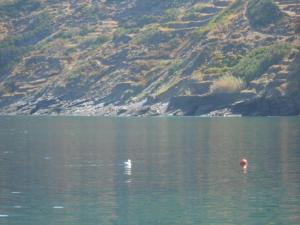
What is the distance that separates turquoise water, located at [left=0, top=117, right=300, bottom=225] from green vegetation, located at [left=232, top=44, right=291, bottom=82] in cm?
8447

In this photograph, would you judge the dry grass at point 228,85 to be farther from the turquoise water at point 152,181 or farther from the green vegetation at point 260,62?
the turquoise water at point 152,181

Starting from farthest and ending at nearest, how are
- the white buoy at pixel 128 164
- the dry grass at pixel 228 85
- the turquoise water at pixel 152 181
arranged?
1. the dry grass at pixel 228 85
2. the white buoy at pixel 128 164
3. the turquoise water at pixel 152 181

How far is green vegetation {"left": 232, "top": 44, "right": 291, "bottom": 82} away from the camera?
187250mm

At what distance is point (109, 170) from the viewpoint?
69.4 metres

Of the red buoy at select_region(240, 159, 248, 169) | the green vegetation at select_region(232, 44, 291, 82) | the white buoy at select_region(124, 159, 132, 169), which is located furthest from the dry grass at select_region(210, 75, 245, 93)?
the red buoy at select_region(240, 159, 248, 169)

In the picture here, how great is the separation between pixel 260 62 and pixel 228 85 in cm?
1091

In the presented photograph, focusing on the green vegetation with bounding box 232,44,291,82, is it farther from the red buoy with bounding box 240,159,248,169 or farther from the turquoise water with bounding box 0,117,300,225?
the red buoy with bounding box 240,159,248,169

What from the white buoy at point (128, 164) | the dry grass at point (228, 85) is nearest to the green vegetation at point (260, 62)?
the dry grass at point (228, 85)

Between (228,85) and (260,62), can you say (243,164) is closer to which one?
(228,85)

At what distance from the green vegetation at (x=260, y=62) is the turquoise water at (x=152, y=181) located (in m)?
84.5

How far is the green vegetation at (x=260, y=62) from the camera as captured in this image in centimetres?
18725

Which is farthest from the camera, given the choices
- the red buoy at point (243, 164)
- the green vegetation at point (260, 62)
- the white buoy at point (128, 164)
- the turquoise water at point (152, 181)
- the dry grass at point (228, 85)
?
the green vegetation at point (260, 62)

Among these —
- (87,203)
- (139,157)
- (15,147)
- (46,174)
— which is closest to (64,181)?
(46,174)

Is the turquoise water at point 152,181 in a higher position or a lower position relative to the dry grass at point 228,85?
higher
